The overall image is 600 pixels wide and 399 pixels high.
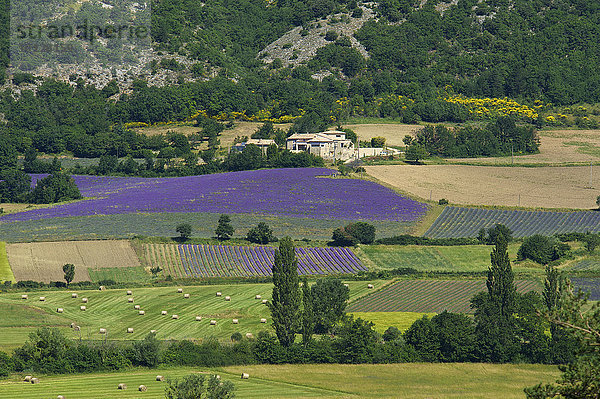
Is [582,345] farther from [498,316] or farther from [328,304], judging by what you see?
[328,304]

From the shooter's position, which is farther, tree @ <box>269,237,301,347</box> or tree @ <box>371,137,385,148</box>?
tree @ <box>371,137,385,148</box>

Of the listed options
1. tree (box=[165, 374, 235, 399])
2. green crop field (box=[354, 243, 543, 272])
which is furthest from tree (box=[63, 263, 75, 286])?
tree (box=[165, 374, 235, 399])

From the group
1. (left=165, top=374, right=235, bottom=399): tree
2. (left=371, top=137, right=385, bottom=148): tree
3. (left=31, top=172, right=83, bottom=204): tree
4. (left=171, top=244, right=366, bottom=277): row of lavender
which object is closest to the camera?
(left=165, top=374, right=235, bottom=399): tree

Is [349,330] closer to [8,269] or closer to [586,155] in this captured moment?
[8,269]

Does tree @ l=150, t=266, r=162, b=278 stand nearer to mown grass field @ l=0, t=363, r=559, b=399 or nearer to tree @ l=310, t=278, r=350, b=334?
tree @ l=310, t=278, r=350, b=334

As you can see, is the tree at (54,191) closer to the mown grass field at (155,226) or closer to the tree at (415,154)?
the mown grass field at (155,226)

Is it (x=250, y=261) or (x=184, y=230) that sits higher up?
(x=184, y=230)

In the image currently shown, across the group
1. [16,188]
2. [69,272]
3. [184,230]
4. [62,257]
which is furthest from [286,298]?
[16,188]
